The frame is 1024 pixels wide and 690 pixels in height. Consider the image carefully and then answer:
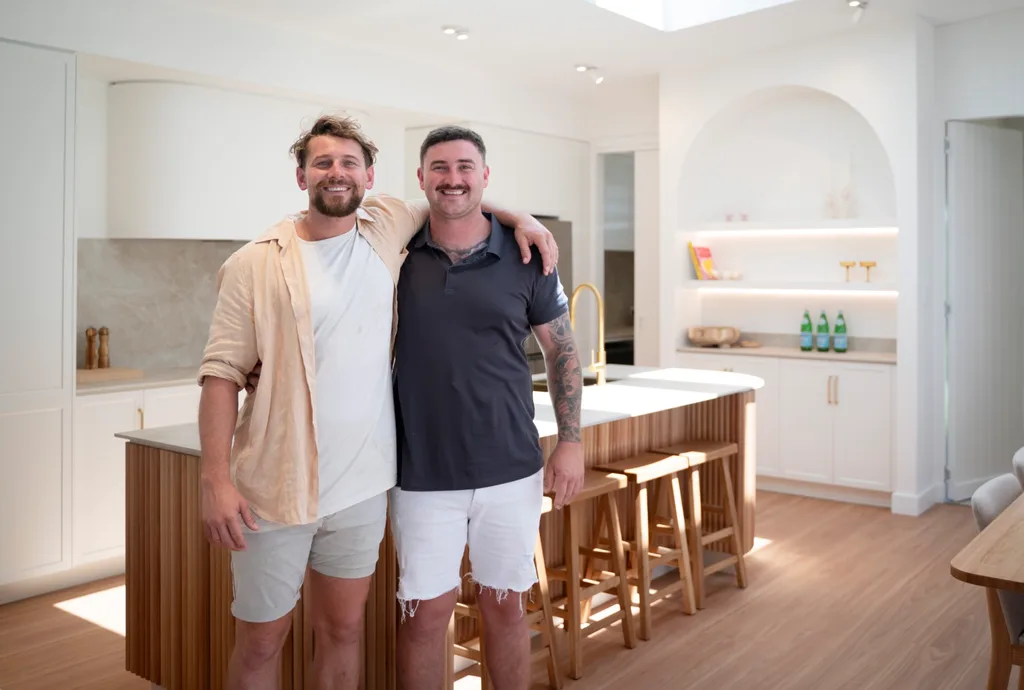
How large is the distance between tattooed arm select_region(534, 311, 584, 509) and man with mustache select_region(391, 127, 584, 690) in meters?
0.06

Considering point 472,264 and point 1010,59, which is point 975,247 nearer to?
point 1010,59

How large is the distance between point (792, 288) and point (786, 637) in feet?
9.95

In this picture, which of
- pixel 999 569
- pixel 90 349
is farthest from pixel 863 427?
pixel 90 349

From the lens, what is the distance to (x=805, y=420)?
6023 mm

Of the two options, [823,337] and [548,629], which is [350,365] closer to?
[548,629]

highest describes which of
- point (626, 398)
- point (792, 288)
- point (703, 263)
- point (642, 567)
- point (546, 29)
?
point (546, 29)

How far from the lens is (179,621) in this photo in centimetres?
293

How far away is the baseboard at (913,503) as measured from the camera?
5539 mm

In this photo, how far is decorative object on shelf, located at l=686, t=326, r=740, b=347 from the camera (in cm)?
654

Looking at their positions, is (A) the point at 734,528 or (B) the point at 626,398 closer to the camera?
(B) the point at 626,398

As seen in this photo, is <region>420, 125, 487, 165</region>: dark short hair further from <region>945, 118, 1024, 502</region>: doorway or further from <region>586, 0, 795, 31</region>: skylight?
<region>945, 118, 1024, 502</region>: doorway

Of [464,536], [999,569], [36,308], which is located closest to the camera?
[999,569]

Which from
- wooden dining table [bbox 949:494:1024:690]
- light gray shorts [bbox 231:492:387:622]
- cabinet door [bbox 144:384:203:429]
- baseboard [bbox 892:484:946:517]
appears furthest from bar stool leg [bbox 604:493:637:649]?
baseboard [bbox 892:484:946:517]

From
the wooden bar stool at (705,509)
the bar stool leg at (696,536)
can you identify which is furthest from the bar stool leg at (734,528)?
the bar stool leg at (696,536)
